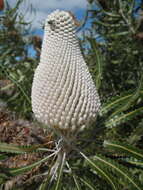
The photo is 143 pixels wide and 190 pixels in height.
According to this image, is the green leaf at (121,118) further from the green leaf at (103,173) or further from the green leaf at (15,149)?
the green leaf at (15,149)

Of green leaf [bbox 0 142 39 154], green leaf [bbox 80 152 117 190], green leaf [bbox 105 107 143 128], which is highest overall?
green leaf [bbox 105 107 143 128]

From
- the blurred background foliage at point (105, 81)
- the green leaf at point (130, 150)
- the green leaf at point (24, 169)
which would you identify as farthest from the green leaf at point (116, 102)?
the green leaf at point (24, 169)

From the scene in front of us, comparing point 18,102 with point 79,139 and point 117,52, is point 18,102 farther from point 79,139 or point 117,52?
point 117,52

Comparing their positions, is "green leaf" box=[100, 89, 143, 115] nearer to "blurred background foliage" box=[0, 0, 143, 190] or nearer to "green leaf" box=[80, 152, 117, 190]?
"blurred background foliage" box=[0, 0, 143, 190]

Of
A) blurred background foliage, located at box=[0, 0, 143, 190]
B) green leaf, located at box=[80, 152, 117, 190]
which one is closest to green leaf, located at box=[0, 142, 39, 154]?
blurred background foliage, located at box=[0, 0, 143, 190]

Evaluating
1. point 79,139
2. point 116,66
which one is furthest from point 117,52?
point 79,139

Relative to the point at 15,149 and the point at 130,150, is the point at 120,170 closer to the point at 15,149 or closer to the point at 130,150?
the point at 130,150

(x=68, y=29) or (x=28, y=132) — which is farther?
(x=28, y=132)
